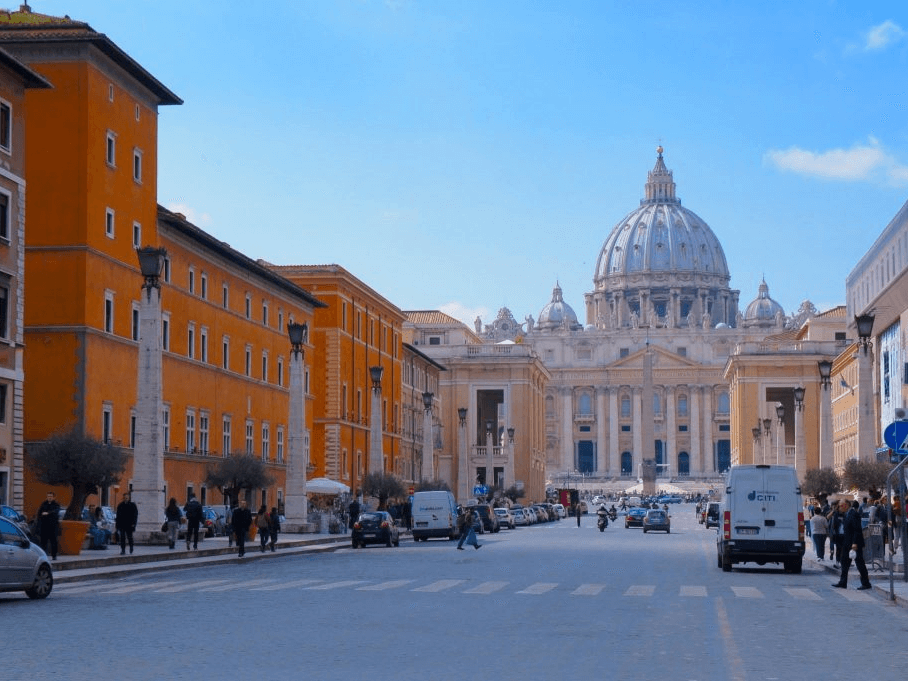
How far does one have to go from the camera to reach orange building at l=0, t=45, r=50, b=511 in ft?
134

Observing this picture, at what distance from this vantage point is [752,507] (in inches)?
1286

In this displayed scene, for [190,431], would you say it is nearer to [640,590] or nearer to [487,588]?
→ [487,588]

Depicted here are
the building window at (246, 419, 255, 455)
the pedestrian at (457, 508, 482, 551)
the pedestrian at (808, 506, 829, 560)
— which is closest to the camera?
the pedestrian at (808, 506, 829, 560)

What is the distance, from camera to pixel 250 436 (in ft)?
223

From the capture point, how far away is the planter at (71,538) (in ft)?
117

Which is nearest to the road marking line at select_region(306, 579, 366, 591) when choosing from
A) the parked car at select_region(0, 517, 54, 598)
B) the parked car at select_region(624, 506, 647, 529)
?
the parked car at select_region(0, 517, 54, 598)

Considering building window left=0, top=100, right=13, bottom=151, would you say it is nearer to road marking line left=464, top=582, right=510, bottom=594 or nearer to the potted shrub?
the potted shrub

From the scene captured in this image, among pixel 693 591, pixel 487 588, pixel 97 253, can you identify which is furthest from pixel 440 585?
pixel 97 253

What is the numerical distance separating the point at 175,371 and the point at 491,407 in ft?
333

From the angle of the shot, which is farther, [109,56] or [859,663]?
[109,56]

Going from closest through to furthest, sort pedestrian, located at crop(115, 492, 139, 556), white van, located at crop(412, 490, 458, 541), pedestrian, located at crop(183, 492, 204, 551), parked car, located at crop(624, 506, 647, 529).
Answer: pedestrian, located at crop(115, 492, 139, 556) → pedestrian, located at crop(183, 492, 204, 551) → white van, located at crop(412, 490, 458, 541) → parked car, located at crop(624, 506, 647, 529)

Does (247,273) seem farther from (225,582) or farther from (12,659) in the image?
(12,659)

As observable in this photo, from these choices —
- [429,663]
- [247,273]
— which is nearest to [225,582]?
[429,663]

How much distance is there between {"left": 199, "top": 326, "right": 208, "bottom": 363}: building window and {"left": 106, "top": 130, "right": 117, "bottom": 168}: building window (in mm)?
11909
